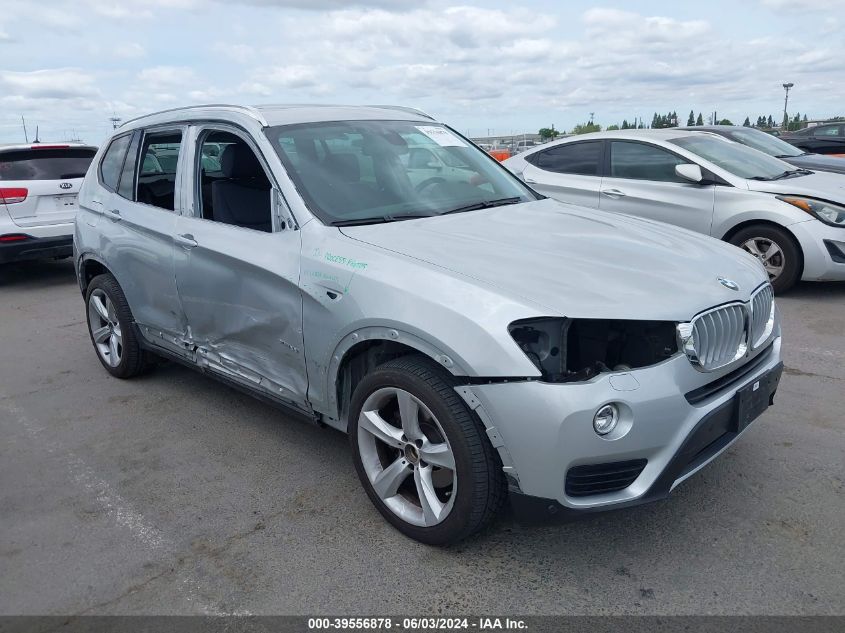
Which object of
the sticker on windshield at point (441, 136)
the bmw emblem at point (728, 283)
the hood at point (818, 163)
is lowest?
the bmw emblem at point (728, 283)

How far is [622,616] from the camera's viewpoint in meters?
2.56

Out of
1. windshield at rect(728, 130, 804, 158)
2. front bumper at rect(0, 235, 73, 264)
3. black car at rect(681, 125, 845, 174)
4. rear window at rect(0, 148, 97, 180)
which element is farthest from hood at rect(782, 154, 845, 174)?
front bumper at rect(0, 235, 73, 264)

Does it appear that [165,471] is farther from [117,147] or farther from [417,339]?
[117,147]

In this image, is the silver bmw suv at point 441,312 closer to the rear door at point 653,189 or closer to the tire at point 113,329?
the tire at point 113,329

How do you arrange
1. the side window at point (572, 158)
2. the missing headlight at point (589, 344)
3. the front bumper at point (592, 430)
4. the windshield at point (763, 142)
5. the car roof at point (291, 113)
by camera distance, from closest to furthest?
the front bumper at point (592, 430), the missing headlight at point (589, 344), the car roof at point (291, 113), the side window at point (572, 158), the windshield at point (763, 142)

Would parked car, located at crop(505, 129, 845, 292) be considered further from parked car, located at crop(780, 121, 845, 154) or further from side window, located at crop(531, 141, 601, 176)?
parked car, located at crop(780, 121, 845, 154)

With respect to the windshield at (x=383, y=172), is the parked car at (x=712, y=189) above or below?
below

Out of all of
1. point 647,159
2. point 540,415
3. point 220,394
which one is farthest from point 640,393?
point 647,159

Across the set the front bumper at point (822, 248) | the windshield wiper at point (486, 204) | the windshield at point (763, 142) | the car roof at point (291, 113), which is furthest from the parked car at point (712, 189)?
the windshield wiper at point (486, 204)

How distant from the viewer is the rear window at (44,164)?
8.45 m

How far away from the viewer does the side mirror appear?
22.9ft

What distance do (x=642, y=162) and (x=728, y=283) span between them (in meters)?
4.95

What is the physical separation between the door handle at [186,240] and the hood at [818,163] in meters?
8.07

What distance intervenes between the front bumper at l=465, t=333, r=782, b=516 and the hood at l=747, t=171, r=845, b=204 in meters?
4.92
